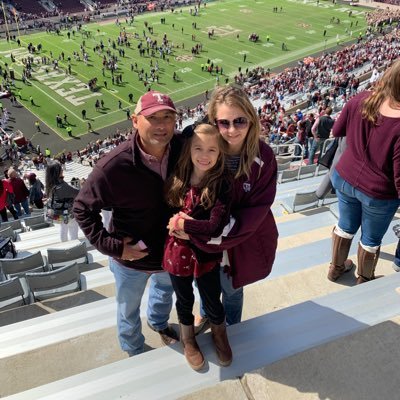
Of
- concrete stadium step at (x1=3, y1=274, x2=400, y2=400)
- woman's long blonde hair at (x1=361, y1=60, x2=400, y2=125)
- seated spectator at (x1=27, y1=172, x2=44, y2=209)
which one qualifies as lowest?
seated spectator at (x1=27, y1=172, x2=44, y2=209)

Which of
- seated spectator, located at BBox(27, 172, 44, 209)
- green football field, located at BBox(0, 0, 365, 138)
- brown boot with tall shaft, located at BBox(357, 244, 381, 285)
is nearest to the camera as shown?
brown boot with tall shaft, located at BBox(357, 244, 381, 285)

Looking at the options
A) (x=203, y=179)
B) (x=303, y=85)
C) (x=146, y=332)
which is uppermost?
(x=203, y=179)

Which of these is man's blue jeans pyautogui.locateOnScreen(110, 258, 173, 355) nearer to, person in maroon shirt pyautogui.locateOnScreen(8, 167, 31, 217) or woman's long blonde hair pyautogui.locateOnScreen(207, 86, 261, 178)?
woman's long blonde hair pyautogui.locateOnScreen(207, 86, 261, 178)

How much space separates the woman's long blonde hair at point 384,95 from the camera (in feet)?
9.51

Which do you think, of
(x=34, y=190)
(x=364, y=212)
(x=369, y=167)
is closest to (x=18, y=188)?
(x=34, y=190)

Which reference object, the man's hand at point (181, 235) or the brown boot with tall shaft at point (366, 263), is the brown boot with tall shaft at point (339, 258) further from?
the man's hand at point (181, 235)

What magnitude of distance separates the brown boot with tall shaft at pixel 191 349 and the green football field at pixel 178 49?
24.6m

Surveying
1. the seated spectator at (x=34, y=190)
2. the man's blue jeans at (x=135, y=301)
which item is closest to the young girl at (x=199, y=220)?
the man's blue jeans at (x=135, y=301)

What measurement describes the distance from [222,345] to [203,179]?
3.35 ft

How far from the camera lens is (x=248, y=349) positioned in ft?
8.82

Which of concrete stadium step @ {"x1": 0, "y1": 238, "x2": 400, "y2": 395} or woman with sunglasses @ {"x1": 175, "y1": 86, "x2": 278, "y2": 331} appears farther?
concrete stadium step @ {"x1": 0, "y1": 238, "x2": 400, "y2": 395}

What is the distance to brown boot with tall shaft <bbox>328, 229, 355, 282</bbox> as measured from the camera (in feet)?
11.9

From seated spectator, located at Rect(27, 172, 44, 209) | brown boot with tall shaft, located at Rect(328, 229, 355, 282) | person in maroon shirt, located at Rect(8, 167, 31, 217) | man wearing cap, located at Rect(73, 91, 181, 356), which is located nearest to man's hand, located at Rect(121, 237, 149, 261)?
man wearing cap, located at Rect(73, 91, 181, 356)

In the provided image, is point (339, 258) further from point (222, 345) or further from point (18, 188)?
point (18, 188)
